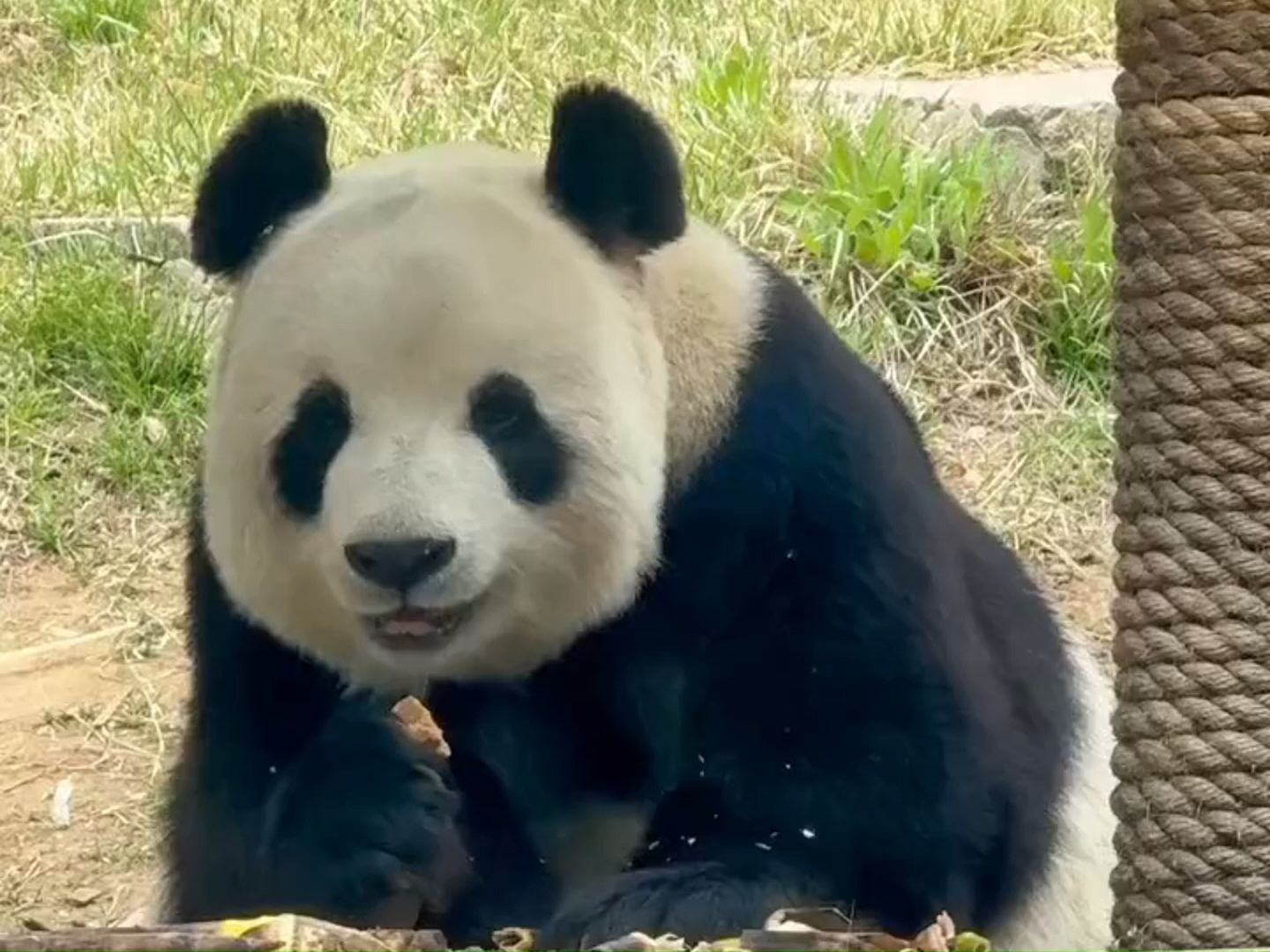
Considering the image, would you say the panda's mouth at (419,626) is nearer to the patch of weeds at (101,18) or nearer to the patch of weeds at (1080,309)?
the patch of weeds at (1080,309)

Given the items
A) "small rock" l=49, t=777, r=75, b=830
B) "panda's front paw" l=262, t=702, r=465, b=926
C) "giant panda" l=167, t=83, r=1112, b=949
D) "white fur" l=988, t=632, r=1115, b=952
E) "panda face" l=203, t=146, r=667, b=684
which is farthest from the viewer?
"small rock" l=49, t=777, r=75, b=830

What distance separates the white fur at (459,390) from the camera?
3.00 meters

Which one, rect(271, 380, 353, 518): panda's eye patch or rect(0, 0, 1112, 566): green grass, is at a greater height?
rect(271, 380, 353, 518): panda's eye patch

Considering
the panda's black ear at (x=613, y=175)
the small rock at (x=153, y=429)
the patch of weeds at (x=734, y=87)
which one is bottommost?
the small rock at (x=153, y=429)

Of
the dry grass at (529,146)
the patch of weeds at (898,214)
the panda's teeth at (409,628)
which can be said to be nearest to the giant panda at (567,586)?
the panda's teeth at (409,628)

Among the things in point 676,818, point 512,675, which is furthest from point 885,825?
point 512,675

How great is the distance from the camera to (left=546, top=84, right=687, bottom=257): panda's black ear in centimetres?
321

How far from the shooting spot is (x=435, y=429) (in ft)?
9.82

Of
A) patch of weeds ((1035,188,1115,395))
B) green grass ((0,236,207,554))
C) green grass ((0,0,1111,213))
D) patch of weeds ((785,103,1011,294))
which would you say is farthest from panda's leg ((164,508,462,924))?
green grass ((0,0,1111,213))

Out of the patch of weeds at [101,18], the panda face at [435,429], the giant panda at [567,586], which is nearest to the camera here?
the panda face at [435,429]

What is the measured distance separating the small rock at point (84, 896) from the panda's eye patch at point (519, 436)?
1988mm

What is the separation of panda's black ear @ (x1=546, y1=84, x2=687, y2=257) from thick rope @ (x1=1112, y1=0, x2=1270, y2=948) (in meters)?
0.63

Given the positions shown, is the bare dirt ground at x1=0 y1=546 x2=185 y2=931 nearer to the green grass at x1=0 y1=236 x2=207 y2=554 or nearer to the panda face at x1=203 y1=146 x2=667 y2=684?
the green grass at x1=0 y1=236 x2=207 y2=554

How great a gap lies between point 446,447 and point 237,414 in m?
0.36
